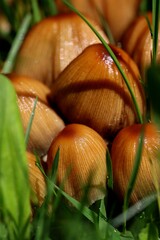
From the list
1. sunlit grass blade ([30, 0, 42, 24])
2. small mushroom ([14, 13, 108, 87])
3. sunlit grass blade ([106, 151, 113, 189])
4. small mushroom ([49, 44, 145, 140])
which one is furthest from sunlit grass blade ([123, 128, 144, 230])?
sunlit grass blade ([30, 0, 42, 24])

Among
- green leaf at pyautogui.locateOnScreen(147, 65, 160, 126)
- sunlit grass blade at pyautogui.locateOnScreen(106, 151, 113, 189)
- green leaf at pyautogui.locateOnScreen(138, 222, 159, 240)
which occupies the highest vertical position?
green leaf at pyautogui.locateOnScreen(147, 65, 160, 126)

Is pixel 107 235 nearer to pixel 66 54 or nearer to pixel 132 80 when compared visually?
pixel 132 80

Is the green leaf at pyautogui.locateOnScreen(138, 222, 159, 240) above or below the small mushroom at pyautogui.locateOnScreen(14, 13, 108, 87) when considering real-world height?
below

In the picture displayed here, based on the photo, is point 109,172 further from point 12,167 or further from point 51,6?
point 51,6

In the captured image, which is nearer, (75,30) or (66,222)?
(66,222)

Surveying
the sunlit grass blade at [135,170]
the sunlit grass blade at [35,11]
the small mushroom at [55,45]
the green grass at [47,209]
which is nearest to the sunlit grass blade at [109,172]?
the green grass at [47,209]

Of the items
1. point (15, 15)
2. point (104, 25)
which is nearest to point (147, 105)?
point (104, 25)

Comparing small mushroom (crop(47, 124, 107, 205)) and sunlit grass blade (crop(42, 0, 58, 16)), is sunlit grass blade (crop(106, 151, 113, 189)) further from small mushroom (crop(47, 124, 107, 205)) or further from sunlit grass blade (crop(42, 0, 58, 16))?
sunlit grass blade (crop(42, 0, 58, 16))
